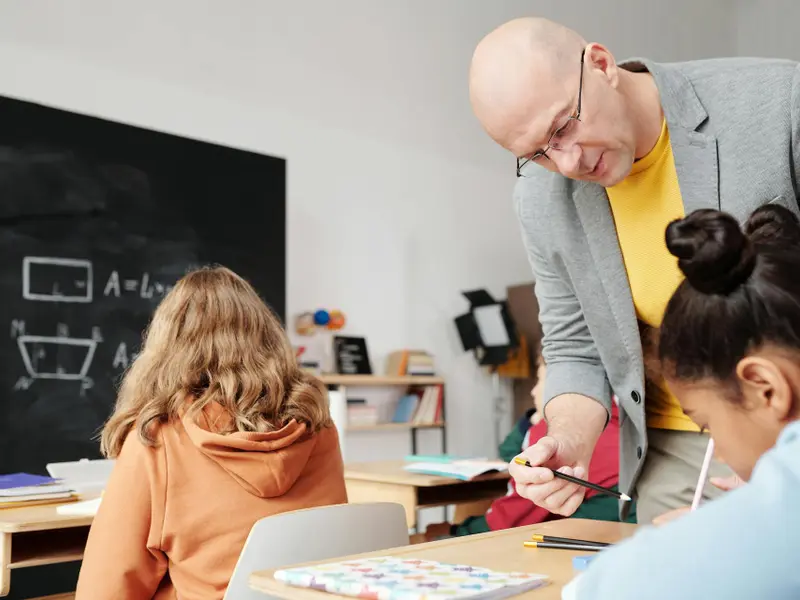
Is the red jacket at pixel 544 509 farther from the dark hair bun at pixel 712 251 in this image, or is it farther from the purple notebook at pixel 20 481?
the dark hair bun at pixel 712 251

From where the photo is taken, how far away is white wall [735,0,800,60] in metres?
7.16

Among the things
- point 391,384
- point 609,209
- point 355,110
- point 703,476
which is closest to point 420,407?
point 391,384

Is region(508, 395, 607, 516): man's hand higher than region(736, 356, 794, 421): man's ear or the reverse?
the reverse

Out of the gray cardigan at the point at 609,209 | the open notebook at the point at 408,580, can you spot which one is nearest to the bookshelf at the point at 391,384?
the gray cardigan at the point at 609,209

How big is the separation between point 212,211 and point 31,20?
4.26ft

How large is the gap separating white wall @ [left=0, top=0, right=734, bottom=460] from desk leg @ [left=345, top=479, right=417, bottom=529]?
221cm

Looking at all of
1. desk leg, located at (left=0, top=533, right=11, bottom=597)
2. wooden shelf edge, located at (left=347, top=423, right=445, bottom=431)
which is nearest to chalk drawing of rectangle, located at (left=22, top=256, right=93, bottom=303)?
wooden shelf edge, located at (left=347, top=423, right=445, bottom=431)

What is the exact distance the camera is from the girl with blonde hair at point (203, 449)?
181cm

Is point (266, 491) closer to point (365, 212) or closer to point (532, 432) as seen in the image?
point (532, 432)

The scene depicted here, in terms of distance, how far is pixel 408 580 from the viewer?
0.92 metres

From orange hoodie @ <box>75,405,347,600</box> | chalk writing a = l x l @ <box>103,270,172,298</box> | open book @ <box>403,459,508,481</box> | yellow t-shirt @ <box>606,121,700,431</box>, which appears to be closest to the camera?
yellow t-shirt @ <box>606,121,700,431</box>

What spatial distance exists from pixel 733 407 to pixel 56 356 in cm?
370

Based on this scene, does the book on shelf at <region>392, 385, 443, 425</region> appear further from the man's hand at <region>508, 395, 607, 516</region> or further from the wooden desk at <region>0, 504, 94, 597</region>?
the man's hand at <region>508, 395, 607, 516</region>

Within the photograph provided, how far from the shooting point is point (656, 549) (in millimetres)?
699
